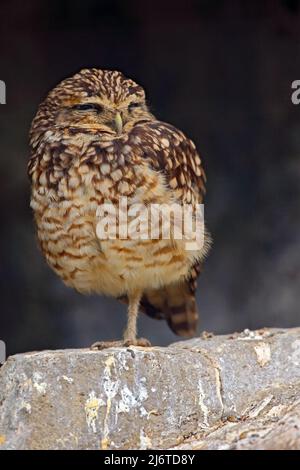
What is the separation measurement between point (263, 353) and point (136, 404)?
69 centimetres

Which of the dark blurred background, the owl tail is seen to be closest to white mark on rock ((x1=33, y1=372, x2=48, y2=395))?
the owl tail

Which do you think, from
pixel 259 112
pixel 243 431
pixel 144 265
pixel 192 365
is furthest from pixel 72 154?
pixel 259 112

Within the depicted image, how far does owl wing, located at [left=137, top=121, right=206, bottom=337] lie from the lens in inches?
156

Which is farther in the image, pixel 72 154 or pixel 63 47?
pixel 63 47

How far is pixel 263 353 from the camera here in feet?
12.8

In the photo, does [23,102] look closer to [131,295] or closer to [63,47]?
[63,47]

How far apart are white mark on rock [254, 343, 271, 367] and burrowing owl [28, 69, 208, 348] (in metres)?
0.41

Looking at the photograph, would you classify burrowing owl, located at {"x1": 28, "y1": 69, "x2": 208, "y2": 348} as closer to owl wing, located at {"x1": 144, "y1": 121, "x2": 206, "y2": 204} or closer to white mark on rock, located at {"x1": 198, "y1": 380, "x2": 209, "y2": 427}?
owl wing, located at {"x1": 144, "y1": 121, "x2": 206, "y2": 204}

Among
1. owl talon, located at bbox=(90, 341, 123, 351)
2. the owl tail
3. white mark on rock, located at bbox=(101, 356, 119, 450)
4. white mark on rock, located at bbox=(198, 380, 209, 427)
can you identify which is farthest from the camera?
the owl tail

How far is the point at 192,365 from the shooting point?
3586 millimetres

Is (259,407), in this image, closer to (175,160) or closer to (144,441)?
(144,441)
